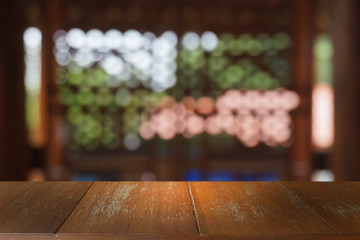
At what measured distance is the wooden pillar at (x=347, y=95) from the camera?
123 inches

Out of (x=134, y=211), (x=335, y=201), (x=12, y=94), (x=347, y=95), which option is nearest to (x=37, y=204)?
(x=134, y=211)

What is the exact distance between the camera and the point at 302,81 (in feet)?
13.5

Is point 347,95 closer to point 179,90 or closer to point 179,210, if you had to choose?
point 179,90

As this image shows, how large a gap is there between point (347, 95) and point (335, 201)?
2267 millimetres

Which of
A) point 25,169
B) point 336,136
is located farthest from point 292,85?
point 25,169

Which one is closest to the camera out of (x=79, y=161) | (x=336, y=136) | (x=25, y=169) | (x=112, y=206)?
(x=112, y=206)

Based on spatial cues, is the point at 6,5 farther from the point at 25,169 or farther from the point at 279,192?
the point at 279,192

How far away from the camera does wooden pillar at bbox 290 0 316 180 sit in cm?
407

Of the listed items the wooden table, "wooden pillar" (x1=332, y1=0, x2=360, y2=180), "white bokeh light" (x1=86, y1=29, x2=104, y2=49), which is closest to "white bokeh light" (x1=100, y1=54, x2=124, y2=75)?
"white bokeh light" (x1=86, y1=29, x2=104, y2=49)

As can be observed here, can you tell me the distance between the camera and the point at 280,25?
4.13 m

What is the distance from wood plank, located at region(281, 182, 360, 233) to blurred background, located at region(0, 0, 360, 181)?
110 inches

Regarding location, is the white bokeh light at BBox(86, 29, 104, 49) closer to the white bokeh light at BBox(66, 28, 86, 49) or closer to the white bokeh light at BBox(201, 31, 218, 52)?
the white bokeh light at BBox(66, 28, 86, 49)

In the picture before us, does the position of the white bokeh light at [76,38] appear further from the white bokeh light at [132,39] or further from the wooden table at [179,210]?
the wooden table at [179,210]

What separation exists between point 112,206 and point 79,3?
3.37 metres
